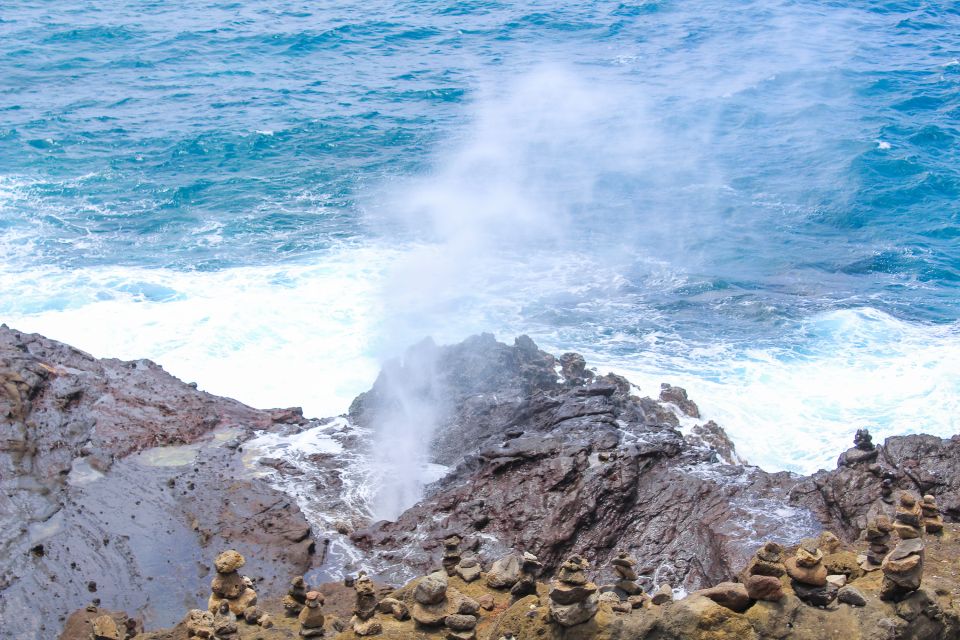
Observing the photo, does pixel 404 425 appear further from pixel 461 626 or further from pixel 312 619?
pixel 461 626

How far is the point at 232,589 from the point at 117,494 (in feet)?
17.5

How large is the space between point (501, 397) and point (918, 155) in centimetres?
3201

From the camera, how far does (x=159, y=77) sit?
180 ft

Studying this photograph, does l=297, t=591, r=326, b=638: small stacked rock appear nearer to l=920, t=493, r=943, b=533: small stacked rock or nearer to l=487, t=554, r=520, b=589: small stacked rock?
l=487, t=554, r=520, b=589: small stacked rock

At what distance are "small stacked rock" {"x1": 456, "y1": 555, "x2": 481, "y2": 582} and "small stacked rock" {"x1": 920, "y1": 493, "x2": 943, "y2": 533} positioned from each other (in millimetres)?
6850

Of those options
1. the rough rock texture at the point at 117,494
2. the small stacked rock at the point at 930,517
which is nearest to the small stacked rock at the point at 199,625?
the rough rock texture at the point at 117,494

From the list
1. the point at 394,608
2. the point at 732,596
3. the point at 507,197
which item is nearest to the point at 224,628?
the point at 394,608

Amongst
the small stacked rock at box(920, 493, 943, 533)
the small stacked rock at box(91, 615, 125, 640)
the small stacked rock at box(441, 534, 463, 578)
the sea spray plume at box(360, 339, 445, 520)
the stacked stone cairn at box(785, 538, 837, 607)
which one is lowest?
the sea spray plume at box(360, 339, 445, 520)

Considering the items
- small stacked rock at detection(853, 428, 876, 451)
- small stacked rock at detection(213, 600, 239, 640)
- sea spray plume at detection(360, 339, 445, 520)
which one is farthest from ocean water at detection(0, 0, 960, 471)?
small stacked rock at detection(213, 600, 239, 640)

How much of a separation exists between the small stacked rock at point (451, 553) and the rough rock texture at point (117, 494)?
2.72 metres

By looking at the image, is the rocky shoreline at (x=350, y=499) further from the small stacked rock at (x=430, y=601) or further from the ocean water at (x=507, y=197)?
the ocean water at (x=507, y=197)

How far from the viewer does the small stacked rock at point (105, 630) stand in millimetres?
13133

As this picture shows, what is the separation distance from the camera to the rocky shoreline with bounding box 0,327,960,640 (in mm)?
15383

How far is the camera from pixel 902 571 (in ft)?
35.2
